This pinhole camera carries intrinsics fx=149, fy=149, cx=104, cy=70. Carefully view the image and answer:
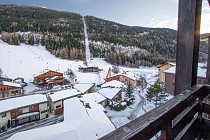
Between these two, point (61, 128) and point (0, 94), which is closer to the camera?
point (61, 128)

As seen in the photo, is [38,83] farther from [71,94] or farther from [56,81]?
[71,94]

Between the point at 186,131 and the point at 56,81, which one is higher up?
the point at 186,131

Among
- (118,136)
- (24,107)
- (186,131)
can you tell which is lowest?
(24,107)

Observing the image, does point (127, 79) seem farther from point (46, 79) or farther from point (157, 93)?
point (46, 79)

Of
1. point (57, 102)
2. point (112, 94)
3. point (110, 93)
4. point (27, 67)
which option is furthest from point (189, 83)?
point (27, 67)

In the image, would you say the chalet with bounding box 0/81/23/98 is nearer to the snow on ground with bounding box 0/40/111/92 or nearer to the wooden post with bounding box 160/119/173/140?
the snow on ground with bounding box 0/40/111/92

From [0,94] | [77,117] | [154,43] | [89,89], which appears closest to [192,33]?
[77,117]

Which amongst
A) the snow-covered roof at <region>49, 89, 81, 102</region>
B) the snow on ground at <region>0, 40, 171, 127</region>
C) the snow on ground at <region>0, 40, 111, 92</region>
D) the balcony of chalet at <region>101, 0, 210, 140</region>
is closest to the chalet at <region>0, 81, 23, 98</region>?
the snow on ground at <region>0, 40, 171, 127</region>
